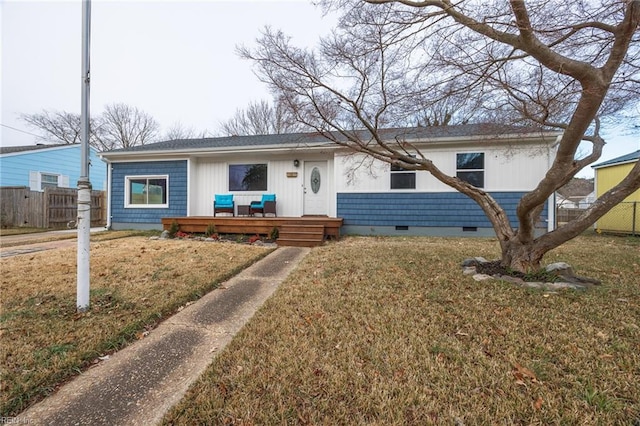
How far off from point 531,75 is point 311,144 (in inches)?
219

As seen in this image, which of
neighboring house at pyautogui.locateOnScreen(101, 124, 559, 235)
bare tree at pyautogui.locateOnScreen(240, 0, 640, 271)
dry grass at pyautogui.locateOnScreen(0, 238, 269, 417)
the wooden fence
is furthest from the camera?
the wooden fence

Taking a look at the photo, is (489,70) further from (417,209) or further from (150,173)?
(150,173)

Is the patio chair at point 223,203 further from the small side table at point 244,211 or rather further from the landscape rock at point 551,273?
the landscape rock at point 551,273

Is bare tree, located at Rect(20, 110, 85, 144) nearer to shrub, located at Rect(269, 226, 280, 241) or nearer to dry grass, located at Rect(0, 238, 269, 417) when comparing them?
shrub, located at Rect(269, 226, 280, 241)

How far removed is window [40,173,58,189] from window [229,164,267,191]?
468 inches

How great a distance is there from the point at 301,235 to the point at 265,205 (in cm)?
246

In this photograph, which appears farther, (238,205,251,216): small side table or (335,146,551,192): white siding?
(238,205,251,216): small side table

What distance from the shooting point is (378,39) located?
4113 mm

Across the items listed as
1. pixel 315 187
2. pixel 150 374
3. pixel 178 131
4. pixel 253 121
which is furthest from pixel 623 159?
pixel 178 131

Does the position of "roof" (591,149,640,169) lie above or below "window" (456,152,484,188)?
above

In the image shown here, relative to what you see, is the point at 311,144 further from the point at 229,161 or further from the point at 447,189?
the point at 447,189

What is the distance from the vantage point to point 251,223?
8.45 meters

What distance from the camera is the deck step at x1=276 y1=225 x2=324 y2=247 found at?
7.32 m

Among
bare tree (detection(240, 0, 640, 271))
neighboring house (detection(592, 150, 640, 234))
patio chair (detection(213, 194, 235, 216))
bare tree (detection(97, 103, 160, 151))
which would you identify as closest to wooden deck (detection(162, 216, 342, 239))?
patio chair (detection(213, 194, 235, 216))
